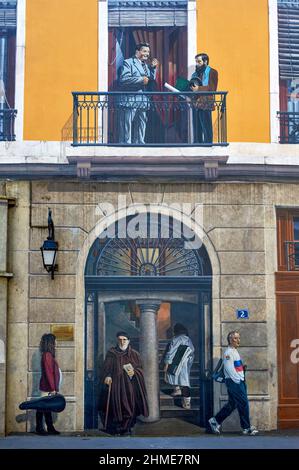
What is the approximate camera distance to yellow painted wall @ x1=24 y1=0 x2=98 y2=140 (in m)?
14.4

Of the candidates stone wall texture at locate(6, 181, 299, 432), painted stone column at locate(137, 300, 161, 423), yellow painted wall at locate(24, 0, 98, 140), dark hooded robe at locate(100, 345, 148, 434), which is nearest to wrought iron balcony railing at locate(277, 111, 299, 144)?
stone wall texture at locate(6, 181, 299, 432)

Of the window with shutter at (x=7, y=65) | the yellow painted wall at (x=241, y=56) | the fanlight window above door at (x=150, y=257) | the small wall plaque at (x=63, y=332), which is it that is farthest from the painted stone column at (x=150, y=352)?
the window with shutter at (x=7, y=65)

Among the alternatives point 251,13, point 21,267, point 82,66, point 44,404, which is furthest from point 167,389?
point 251,13

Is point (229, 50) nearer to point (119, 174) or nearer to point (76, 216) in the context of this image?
point (119, 174)

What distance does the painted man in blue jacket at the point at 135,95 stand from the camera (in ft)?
47.4

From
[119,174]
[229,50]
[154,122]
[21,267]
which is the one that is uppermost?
[229,50]

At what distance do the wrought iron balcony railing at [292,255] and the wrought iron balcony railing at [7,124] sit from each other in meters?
4.78

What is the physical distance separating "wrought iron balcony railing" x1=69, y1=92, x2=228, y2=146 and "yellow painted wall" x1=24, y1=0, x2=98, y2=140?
0.24m

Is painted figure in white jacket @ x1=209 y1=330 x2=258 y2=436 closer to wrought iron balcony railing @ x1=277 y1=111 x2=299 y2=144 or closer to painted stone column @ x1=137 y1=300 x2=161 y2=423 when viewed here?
painted stone column @ x1=137 y1=300 x2=161 y2=423

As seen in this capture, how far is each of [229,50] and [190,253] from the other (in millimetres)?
3359

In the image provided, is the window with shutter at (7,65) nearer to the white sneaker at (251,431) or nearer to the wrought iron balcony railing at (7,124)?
the wrought iron balcony railing at (7,124)

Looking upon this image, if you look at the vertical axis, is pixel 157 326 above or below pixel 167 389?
above

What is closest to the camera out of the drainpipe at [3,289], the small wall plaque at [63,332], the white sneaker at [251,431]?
the drainpipe at [3,289]

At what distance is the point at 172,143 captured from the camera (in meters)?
14.3
